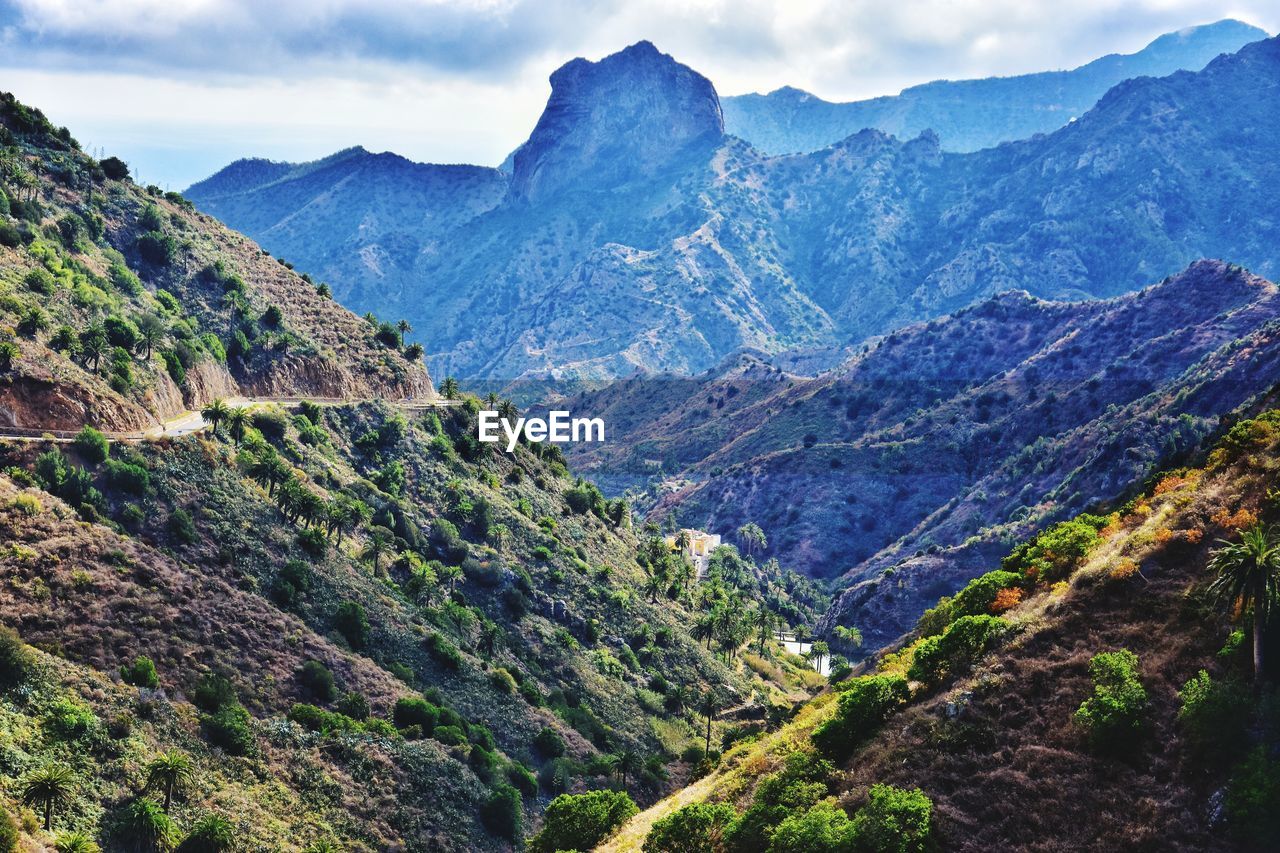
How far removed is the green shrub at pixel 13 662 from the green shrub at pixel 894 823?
4063 centimetres

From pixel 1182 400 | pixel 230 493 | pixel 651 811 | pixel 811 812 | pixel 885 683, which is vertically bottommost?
pixel 651 811

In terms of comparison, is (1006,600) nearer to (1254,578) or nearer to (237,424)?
(1254,578)

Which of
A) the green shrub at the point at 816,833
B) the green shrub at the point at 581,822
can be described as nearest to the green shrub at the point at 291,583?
the green shrub at the point at 581,822

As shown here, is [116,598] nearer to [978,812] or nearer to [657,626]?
[978,812]

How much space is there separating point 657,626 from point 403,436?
30799 mm

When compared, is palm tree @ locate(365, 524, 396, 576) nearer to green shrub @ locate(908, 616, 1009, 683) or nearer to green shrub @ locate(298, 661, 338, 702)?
green shrub @ locate(298, 661, 338, 702)

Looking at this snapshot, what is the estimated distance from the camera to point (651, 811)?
60.6 m

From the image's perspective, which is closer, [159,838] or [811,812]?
[811,812]

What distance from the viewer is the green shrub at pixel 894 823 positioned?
39.6 metres

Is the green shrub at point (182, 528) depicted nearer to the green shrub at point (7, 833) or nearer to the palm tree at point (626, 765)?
the green shrub at point (7, 833)

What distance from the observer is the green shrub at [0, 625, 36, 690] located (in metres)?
54.8

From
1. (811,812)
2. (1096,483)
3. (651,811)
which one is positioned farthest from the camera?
(1096,483)

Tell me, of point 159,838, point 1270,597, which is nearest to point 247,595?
point 159,838

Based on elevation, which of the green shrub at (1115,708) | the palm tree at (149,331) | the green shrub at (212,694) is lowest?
the green shrub at (212,694)
